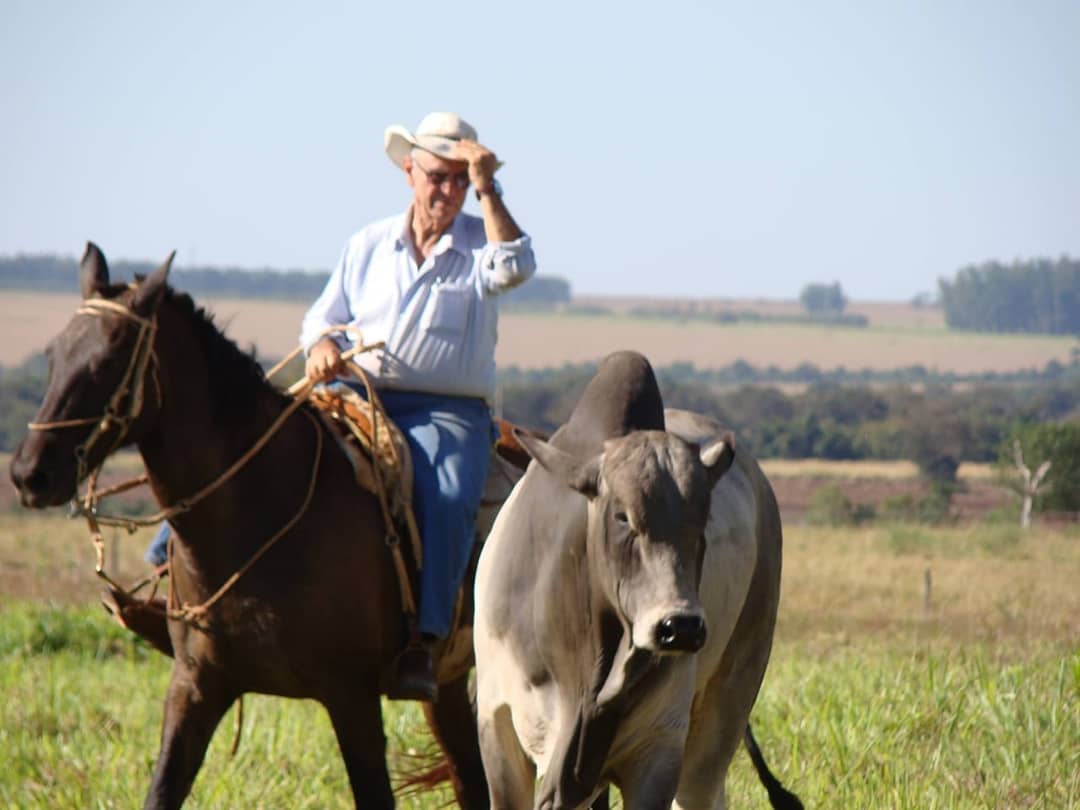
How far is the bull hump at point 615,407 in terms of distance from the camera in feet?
17.5

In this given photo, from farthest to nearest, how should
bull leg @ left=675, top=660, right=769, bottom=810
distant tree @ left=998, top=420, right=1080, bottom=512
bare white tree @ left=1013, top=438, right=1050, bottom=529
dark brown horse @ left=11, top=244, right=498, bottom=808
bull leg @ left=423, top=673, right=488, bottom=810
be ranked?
distant tree @ left=998, top=420, right=1080, bottom=512, bare white tree @ left=1013, top=438, right=1050, bottom=529, bull leg @ left=423, top=673, right=488, bottom=810, dark brown horse @ left=11, top=244, right=498, bottom=808, bull leg @ left=675, top=660, right=769, bottom=810

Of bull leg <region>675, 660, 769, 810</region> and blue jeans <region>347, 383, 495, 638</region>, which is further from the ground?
blue jeans <region>347, 383, 495, 638</region>

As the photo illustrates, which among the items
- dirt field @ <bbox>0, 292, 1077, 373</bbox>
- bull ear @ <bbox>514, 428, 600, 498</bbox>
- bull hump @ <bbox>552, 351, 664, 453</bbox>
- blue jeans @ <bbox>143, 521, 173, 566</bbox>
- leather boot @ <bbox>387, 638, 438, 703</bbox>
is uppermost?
bull hump @ <bbox>552, 351, 664, 453</bbox>

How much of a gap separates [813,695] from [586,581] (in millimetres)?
4853

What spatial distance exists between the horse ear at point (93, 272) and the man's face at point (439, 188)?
133 cm

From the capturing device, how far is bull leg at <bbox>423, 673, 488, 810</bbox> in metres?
7.33

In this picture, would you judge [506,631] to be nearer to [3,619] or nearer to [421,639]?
[421,639]

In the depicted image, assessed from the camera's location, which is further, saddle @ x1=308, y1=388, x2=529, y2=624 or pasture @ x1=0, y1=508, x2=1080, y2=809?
pasture @ x1=0, y1=508, x2=1080, y2=809

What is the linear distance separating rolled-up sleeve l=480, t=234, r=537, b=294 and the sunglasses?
1.30 ft

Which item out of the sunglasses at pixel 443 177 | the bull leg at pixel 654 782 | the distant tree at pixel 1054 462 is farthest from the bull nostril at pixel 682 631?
the distant tree at pixel 1054 462

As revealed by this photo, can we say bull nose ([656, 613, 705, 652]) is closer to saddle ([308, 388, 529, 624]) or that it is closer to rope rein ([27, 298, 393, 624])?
saddle ([308, 388, 529, 624])

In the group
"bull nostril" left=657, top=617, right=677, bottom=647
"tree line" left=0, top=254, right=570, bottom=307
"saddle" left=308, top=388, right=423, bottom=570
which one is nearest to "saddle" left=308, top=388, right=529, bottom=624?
"saddle" left=308, top=388, right=423, bottom=570

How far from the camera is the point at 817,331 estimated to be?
577 feet

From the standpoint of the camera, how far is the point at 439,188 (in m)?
7.27
